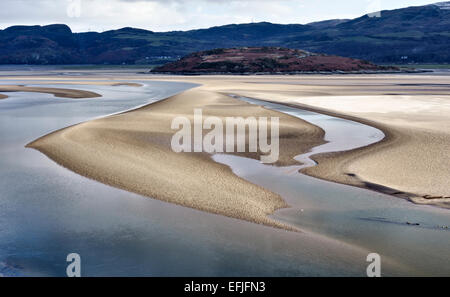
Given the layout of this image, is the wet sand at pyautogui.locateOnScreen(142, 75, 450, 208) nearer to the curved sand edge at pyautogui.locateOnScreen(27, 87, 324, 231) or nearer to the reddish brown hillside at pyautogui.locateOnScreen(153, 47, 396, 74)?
the curved sand edge at pyautogui.locateOnScreen(27, 87, 324, 231)

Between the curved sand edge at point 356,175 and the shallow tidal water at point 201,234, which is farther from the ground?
the curved sand edge at point 356,175

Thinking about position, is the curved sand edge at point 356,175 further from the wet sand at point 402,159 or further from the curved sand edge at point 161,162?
the curved sand edge at point 161,162

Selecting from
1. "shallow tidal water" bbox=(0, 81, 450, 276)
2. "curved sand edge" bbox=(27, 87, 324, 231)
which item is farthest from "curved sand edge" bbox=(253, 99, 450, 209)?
"curved sand edge" bbox=(27, 87, 324, 231)

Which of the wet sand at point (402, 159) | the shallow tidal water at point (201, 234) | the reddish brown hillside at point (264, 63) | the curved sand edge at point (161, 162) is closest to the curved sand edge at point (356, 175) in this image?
the wet sand at point (402, 159)

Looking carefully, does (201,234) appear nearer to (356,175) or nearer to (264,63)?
(356,175)

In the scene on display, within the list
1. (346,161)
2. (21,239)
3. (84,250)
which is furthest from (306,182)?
(21,239)
